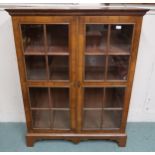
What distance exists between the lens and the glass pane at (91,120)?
188cm

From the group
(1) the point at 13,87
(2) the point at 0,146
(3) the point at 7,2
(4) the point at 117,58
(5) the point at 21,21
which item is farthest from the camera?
(1) the point at 13,87

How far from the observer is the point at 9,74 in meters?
1.98

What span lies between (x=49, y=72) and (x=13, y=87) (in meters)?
0.62

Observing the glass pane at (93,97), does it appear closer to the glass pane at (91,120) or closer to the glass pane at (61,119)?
the glass pane at (91,120)

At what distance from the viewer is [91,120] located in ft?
6.25

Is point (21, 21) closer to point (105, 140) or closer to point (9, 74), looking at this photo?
point (9, 74)

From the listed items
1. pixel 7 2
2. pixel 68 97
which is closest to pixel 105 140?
pixel 68 97

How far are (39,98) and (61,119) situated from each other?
31 centimetres

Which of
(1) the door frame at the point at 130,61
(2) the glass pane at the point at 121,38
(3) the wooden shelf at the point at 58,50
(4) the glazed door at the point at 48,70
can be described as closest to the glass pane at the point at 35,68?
(4) the glazed door at the point at 48,70

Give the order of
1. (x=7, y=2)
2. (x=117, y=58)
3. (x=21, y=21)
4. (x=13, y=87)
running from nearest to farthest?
(x=21, y=21) → (x=117, y=58) → (x=7, y=2) → (x=13, y=87)

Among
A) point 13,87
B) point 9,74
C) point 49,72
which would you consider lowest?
point 13,87

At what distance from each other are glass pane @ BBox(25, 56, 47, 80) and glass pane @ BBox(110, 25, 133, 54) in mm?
562

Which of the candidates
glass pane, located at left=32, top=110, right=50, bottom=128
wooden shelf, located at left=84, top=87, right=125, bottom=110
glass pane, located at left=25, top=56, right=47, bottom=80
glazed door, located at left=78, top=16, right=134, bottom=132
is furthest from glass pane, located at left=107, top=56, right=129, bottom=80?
glass pane, located at left=32, top=110, right=50, bottom=128

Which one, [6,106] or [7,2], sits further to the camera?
[6,106]
